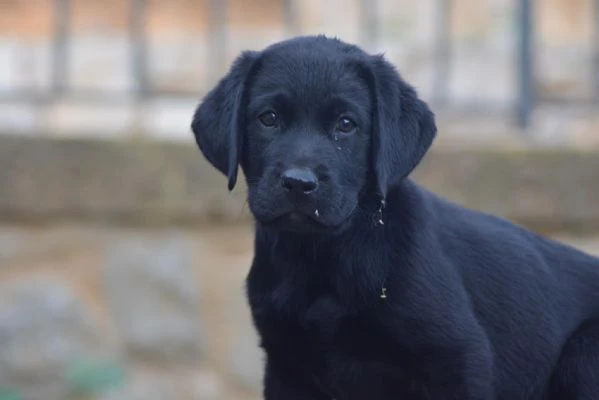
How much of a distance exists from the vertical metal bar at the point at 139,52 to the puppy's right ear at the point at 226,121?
1.83 meters

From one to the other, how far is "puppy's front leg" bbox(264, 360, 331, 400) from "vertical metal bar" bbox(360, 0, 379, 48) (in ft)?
7.46

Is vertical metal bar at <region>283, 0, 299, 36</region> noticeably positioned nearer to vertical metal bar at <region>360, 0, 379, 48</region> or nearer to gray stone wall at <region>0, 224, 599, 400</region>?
vertical metal bar at <region>360, 0, 379, 48</region>

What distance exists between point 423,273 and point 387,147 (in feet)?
1.05

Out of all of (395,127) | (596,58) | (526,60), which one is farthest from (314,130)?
(596,58)

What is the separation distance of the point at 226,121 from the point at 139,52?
201 cm

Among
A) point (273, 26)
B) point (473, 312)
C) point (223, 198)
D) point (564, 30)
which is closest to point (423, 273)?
point (473, 312)

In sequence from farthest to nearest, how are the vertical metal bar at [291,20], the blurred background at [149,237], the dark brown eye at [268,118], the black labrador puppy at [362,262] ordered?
the vertical metal bar at [291,20]
the blurred background at [149,237]
the dark brown eye at [268,118]
the black labrador puppy at [362,262]

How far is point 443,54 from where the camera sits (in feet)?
18.4

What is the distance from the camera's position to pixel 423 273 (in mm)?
3521

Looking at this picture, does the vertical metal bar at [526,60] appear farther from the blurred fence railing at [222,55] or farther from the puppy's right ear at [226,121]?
the puppy's right ear at [226,121]

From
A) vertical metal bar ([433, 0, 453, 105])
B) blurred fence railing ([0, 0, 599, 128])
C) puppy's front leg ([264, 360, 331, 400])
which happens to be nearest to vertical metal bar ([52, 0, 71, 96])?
blurred fence railing ([0, 0, 599, 128])

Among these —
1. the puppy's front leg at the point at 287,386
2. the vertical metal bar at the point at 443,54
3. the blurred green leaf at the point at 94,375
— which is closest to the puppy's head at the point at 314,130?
the puppy's front leg at the point at 287,386

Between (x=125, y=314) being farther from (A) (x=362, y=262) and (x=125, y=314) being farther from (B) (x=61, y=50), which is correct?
(A) (x=362, y=262)

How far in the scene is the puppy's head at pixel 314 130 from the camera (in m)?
3.40
